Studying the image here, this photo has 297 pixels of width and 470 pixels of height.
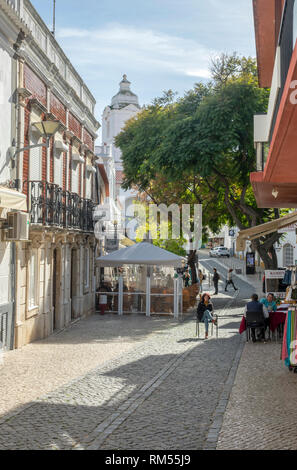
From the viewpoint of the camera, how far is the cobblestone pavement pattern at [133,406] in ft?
22.4

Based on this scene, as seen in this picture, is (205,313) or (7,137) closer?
(7,137)

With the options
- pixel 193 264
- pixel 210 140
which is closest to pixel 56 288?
pixel 210 140

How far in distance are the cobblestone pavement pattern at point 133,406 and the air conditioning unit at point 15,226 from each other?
3.65 m

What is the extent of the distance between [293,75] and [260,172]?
6.13 m

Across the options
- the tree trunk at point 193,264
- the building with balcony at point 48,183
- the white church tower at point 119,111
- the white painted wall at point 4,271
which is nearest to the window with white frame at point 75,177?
the building with balcony at point 48,183

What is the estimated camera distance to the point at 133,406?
27.8ft

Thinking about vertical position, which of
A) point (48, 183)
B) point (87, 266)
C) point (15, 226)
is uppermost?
point (48, 183)

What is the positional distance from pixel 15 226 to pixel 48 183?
2.95 meters

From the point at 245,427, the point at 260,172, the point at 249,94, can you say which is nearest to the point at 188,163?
the point at 249,94

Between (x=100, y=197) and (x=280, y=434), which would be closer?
(x=280, y=434)

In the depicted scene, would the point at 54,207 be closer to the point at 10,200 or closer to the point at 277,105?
the point at 10,200

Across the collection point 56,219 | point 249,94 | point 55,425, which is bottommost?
point 55,425
